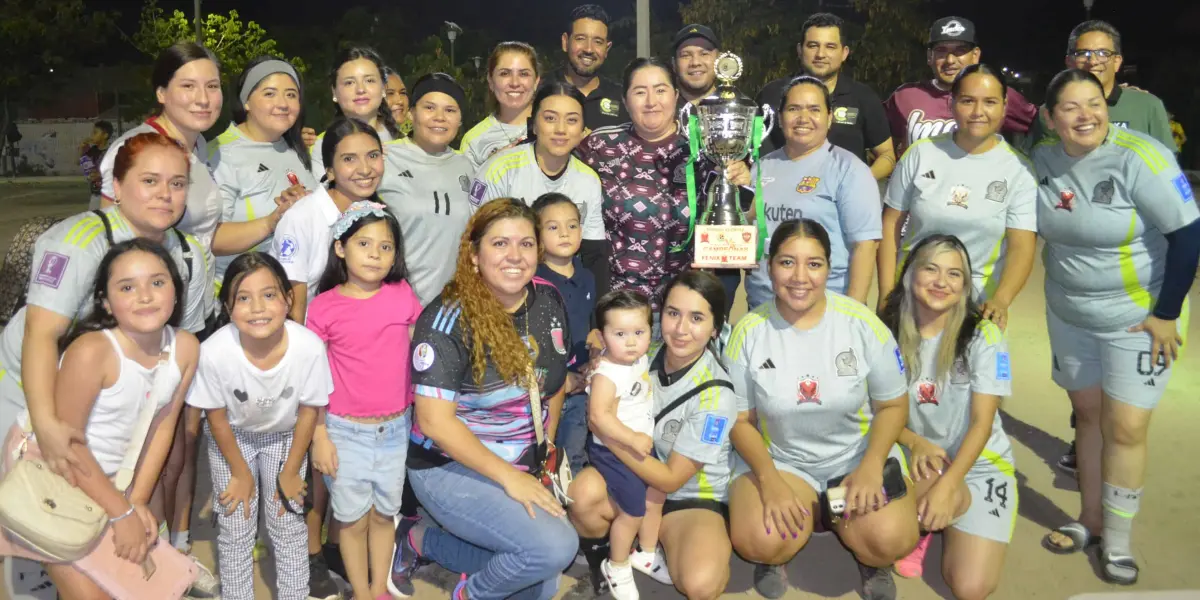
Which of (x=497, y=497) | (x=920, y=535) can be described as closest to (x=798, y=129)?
(x=920, y=535)

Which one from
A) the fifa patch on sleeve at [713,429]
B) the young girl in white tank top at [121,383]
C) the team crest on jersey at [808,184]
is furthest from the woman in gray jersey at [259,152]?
the team crest on jersey at [808,184]

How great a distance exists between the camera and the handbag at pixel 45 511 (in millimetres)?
2785

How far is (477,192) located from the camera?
14.0 feet

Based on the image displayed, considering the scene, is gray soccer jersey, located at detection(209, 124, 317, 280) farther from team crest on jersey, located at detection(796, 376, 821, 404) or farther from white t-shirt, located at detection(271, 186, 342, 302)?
team crest on jersey, located at detection(796, 376, 821, 404)

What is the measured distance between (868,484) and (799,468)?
33 cm

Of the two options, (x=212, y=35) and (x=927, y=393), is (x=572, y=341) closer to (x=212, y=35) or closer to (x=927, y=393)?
(x=927, y=393)

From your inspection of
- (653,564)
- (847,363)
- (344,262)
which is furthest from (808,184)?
(344,262)

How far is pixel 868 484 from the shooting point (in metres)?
3.65

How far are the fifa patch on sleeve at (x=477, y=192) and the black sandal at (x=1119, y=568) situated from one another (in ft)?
11.0

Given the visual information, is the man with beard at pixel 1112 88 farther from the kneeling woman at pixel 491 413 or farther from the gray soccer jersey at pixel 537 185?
the kneeling woman at pixel 491 413

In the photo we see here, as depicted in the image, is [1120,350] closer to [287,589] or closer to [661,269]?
[661,269]

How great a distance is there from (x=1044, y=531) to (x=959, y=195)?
1.76 m

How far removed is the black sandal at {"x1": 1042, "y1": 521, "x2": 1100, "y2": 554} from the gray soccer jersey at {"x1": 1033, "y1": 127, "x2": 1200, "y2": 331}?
3.22ft

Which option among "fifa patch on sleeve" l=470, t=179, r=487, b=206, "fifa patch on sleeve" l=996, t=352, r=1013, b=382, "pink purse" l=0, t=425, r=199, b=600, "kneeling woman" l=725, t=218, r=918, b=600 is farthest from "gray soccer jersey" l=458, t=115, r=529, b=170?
"fifa patch on sleeve" l=996, t=352, r=1013, b=382
